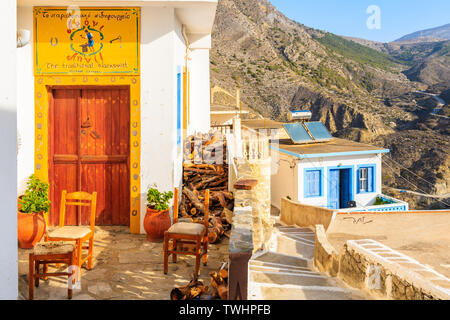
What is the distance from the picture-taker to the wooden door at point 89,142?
647 cm

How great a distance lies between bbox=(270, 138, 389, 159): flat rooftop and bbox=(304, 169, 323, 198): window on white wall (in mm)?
844

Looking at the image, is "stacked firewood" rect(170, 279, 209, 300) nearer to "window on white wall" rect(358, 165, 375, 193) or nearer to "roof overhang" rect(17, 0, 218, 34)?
"roof overhang" rect(17, 0, 218, 34)

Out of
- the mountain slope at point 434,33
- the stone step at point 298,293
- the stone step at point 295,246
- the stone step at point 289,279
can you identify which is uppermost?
the mountain slope at point 434,33

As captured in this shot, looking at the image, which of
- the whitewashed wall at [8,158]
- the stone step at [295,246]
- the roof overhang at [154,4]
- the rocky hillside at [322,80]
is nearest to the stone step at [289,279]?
the stone step at [295,246]

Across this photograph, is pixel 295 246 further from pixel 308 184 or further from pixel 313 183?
pixel 313 183

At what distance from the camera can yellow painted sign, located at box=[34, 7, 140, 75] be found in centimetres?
625

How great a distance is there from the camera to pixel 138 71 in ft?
20.8

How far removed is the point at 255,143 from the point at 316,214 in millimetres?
3236

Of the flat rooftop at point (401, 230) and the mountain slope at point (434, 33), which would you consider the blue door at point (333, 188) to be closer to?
the flat rooftop at point (401, 230)

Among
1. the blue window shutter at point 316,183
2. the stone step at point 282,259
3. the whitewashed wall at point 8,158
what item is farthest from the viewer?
the blue window shutter at point 316,183

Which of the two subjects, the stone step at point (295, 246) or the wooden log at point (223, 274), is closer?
the wooden log at point (223, 274)

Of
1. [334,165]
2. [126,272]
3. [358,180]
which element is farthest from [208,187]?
[358,180]

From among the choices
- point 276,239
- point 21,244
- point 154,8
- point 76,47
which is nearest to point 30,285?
point 21,244

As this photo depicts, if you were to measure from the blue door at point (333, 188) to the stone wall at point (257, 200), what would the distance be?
6.68 m
